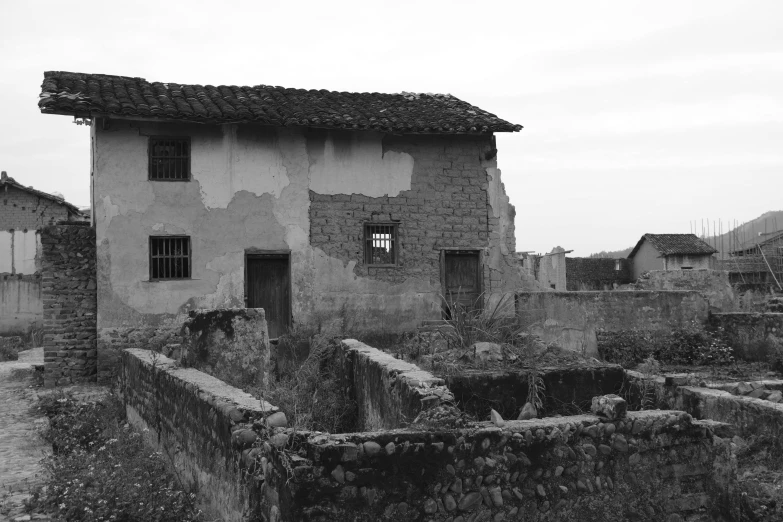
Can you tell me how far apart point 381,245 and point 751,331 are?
749 cm

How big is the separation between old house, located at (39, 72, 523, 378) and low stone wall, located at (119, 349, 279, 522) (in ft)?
17.6

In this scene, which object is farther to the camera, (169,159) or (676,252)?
(676,252)

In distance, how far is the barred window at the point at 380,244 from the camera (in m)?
14.1

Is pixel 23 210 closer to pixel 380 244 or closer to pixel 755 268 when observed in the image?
pixel 380 244

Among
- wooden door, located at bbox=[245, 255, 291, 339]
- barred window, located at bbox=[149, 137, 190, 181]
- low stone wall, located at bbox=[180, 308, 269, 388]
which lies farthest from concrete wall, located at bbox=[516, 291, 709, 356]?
barred window, located at bbox=[149, 137, 190, 181]

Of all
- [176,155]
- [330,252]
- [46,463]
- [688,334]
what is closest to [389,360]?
[46,463]

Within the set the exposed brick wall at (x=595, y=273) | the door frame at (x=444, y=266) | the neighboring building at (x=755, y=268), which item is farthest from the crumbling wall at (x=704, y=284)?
the exposed brick wall at (x=595, y=273)

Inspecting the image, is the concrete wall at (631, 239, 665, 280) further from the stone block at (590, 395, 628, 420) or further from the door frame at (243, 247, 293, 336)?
the stone block at (590, 395, 628, 420)

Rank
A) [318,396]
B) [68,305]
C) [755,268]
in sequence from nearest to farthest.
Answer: [318,396], [68,305], [755,268]

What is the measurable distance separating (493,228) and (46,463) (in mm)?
10245

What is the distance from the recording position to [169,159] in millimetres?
13203

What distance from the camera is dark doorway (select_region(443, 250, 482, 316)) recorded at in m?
14.7

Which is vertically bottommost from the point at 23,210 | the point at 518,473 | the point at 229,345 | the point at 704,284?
the point at 518,473

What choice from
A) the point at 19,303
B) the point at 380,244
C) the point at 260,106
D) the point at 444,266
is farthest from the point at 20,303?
the point at 444,266
